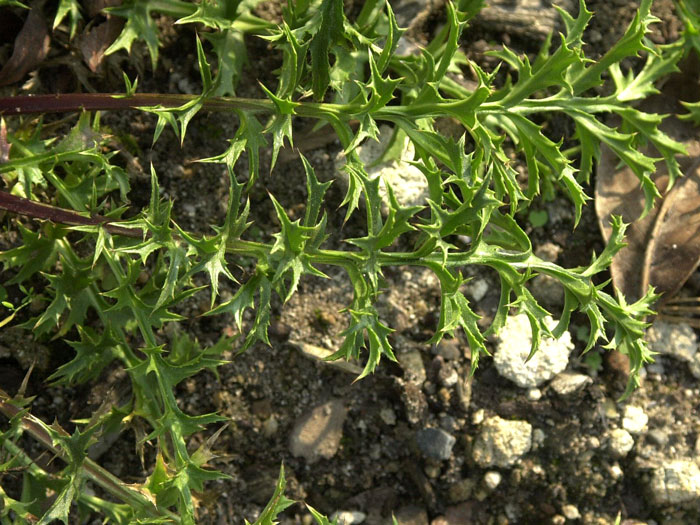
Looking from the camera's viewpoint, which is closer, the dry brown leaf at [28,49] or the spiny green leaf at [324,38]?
the spiny green leaf at [324,38]

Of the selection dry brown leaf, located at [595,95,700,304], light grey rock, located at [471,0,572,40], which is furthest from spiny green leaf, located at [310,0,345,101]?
dry brown leaf, located at [595,95,700,304]

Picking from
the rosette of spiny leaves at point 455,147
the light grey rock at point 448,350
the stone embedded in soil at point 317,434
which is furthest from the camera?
the light grey rock at point 448,350

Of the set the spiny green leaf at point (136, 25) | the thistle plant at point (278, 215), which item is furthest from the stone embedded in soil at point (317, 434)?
the spiny green leaf at point (136, 25)

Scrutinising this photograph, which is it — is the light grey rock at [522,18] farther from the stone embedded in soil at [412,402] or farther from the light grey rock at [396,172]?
the stone embedded in soil at [412,402]

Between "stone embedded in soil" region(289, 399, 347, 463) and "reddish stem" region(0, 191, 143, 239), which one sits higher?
"reddish stem" region(0, 191, 143, 239)

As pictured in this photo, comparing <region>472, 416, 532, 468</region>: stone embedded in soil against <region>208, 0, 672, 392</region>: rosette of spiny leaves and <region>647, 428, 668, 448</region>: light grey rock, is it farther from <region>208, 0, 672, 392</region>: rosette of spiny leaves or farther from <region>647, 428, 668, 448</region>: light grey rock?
<region>208, 0, 672, 392</region>: rosette of spiny leaves

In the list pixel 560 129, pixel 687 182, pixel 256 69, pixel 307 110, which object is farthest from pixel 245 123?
pixel 687 182

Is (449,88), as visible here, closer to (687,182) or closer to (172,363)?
(687,182)
